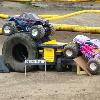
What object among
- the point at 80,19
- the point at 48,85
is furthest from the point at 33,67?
the point at 80,19

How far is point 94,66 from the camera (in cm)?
1462

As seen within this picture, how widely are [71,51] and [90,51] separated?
586 millimetres

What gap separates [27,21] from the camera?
1627 centimetres

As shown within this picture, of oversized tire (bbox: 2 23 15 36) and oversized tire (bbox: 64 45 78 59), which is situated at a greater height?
oversized tire (bbox: 2 23 15 36)

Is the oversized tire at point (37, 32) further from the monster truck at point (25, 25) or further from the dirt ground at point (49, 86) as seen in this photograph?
the dirt ground at point (49, 86)

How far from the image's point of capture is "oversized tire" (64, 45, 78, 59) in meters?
15.1

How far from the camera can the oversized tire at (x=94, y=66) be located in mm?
14570

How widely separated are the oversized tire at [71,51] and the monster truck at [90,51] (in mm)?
271

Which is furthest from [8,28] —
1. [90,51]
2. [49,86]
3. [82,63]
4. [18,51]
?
[49,86]

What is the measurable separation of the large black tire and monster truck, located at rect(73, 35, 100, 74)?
1481mm

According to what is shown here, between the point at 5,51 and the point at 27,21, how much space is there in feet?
4.09

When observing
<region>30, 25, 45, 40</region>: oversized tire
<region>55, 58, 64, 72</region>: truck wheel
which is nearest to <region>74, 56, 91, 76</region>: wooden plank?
<region>55, 58, 64, 72</region>: truck wheel

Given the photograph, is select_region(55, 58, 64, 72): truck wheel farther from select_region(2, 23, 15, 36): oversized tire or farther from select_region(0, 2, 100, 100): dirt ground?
select_region(2, 23, 15, 36): oversized tire

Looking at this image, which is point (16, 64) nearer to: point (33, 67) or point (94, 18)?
point (33, 67)
